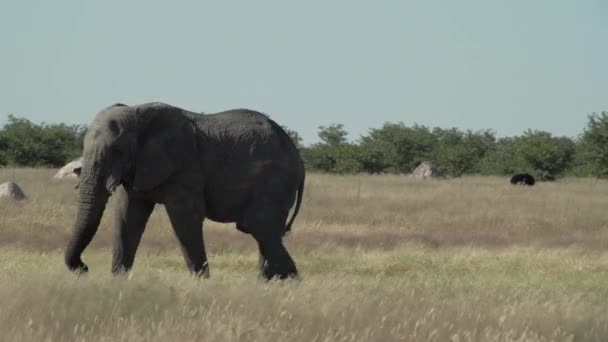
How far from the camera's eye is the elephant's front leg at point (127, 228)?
13820 millimetres

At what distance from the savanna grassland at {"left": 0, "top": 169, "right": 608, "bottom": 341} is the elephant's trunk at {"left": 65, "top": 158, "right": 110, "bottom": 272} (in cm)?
67

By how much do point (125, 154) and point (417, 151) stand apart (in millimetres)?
78134

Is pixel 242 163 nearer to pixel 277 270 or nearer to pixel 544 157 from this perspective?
pixel 277 270

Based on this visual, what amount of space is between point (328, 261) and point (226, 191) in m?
6.42

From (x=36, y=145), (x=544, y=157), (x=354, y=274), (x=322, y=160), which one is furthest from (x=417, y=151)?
(x=354, y=274)

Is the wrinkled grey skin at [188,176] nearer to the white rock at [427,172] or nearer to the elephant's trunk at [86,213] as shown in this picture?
the elephant's trunk at [86,213]

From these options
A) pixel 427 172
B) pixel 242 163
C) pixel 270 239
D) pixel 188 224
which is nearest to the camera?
pixel 188 224

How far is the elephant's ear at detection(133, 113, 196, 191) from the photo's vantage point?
1357cm

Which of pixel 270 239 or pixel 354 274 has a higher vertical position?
pixel 270 239

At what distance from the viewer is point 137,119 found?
13742 millimetres

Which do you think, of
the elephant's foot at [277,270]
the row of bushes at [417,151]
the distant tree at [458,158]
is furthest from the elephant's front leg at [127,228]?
the distant tree at [458,158]

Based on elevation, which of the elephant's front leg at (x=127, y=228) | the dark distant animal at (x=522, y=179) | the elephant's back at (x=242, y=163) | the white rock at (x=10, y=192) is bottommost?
the white rock at (x=10, y=192)

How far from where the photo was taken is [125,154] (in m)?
13.4

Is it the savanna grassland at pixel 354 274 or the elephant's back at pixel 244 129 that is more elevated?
the elephant's back at pixel 244 129
